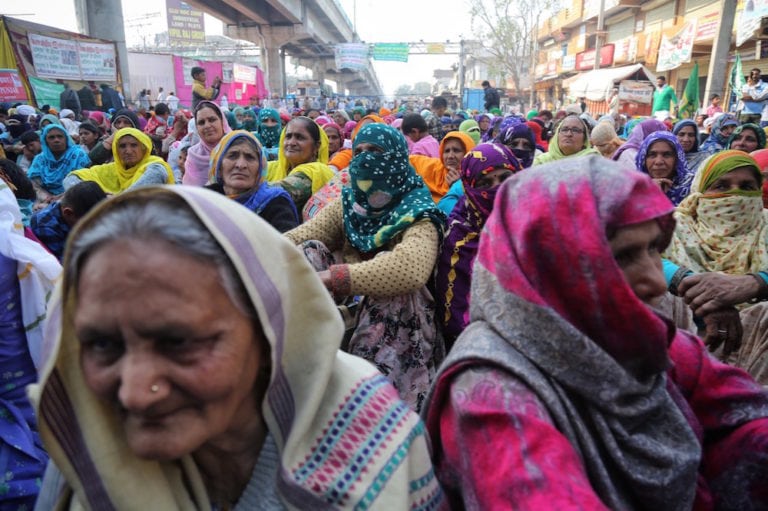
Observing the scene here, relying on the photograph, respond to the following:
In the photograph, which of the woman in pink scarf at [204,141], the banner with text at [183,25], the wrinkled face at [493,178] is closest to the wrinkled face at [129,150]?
the woman in pink scarf at [204,141]

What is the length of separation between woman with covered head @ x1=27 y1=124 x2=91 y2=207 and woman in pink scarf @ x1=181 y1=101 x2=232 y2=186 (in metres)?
1.89

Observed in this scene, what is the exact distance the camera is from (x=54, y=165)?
599cm

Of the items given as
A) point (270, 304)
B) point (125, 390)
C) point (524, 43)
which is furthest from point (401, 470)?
point (524, 43)

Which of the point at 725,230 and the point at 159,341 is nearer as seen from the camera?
the point at 159,341

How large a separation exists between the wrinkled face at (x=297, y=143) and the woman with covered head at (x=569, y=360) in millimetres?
3459

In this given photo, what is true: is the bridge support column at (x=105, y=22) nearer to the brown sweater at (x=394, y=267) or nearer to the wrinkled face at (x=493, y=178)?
the wrinkled face at (x=493, y=178)

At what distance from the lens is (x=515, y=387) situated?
1053 millimetres

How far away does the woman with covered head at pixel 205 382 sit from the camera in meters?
0.87

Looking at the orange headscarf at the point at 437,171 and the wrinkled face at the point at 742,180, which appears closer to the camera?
the wrinkled face at the point at 742,180

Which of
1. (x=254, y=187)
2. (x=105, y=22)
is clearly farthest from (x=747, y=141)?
(x=105, y=22)

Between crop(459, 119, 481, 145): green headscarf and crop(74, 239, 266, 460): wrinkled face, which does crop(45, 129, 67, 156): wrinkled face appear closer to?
crop(459, 119, 481, 145): green headscarf

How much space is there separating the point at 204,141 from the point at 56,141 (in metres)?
2.33

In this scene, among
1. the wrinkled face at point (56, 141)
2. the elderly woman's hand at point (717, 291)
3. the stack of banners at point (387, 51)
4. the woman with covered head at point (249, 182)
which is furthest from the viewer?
the stack of banners at point (387, 51)

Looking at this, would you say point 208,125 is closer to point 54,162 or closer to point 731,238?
point 54,162
